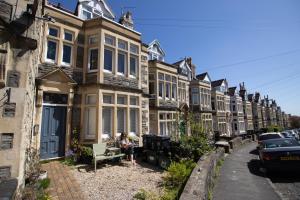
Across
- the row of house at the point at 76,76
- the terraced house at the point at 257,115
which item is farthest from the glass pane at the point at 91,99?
the terraced house at the point at 257,115

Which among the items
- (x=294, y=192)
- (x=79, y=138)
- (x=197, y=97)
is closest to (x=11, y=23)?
(x=79, y=138)

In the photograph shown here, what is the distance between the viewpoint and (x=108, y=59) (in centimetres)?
1212

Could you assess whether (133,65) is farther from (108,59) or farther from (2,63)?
(2,63)

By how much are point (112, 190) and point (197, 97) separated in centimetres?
2220

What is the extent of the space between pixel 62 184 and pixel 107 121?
525 cm

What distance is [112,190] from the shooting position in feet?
21.3

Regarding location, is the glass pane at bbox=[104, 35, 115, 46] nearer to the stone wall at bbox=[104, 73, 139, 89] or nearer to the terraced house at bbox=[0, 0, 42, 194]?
the stone wall at bbox=[104, 73, 139, 89]

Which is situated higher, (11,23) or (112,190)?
(11,23)

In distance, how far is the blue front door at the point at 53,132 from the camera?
9.62m

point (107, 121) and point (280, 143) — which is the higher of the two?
point (107, 121)

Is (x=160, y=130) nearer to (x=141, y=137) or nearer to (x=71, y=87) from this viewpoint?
(x=141, y=137)

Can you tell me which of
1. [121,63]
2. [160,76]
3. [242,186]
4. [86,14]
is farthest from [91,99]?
[160,76]

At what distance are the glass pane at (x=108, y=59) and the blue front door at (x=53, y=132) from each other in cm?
335

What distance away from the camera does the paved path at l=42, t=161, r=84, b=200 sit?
5828 mm
